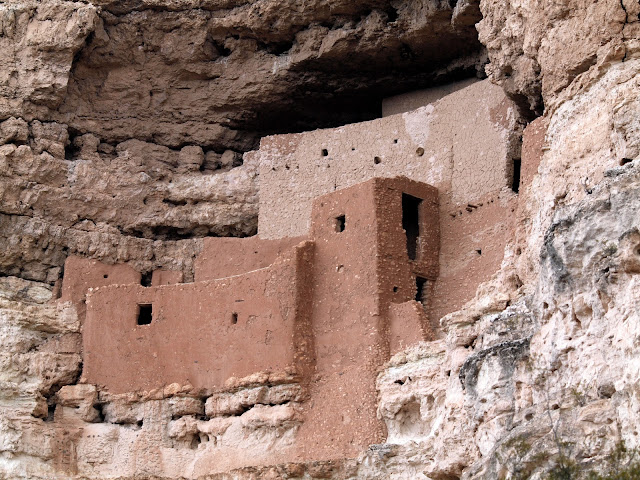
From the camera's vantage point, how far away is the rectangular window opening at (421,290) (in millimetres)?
20828

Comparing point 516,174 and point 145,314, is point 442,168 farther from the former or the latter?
point 145,314

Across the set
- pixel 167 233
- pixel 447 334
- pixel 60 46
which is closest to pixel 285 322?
pixel 447 334

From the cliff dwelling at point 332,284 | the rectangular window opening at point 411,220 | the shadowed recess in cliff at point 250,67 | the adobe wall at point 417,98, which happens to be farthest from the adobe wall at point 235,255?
the adobe wall at point 417,98

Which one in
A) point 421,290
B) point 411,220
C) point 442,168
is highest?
point 442,168

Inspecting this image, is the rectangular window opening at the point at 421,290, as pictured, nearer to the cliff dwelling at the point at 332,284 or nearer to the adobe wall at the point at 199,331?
the cliff dwelling at the point at 332,284

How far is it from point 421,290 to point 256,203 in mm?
5006

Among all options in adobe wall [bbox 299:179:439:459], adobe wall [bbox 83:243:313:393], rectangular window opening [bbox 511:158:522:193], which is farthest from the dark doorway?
rectangular window opening [bbox 511:158:522:193]

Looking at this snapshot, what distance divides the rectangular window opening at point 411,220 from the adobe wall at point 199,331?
165 cm

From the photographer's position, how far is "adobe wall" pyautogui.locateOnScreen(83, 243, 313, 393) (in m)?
21.0

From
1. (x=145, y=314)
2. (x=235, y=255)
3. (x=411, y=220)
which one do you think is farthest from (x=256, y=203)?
(x=411, y=220)

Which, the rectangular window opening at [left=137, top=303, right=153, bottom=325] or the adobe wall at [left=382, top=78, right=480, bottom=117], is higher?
the adobe wall at [left=382, top=78, right=480, bottom=117]

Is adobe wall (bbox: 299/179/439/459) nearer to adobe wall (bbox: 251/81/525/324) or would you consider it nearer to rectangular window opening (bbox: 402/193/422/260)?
rectangular window opening (bbox: 402/193/422/260)

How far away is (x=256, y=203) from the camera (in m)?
24.9

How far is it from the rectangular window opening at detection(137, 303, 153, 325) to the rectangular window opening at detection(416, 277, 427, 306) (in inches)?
182
